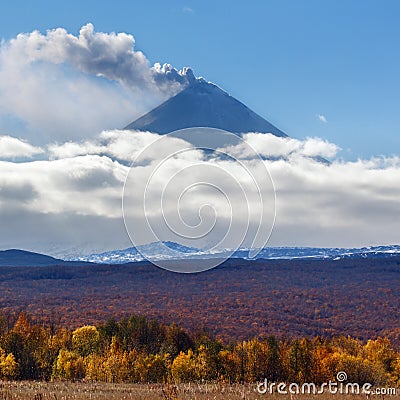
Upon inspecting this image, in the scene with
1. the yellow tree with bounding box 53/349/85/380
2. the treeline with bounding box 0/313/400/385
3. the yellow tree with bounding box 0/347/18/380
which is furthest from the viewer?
the yellow tree with bounding box 53/349/85/380

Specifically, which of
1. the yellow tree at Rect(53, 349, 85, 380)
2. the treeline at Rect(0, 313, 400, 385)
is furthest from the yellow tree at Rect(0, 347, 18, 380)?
the yellow tree at Rect(53, 349, 85, 380)

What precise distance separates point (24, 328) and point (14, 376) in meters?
16.6

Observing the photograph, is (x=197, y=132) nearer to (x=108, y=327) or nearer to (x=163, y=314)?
(x=108, y=327)

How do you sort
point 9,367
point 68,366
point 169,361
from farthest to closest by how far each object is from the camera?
1. point 169,361
2. point 68,366
3. point 9,367

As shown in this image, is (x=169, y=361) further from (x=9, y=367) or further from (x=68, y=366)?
(x=9, y=367)

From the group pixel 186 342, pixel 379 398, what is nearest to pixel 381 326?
pixel 186 342

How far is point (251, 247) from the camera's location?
3203cm

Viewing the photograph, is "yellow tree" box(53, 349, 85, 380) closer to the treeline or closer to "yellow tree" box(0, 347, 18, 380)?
the treeline

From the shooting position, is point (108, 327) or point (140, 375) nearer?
point (140, 375)

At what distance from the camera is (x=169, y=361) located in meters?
79.7

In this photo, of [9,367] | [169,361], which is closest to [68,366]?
[9,367]

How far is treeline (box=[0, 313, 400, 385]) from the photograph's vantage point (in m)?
67.9

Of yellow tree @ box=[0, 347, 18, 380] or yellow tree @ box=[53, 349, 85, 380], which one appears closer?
yellow tree @ box=[0, 347, 18, 380]

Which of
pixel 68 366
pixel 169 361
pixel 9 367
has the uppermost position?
pixel 9 367
